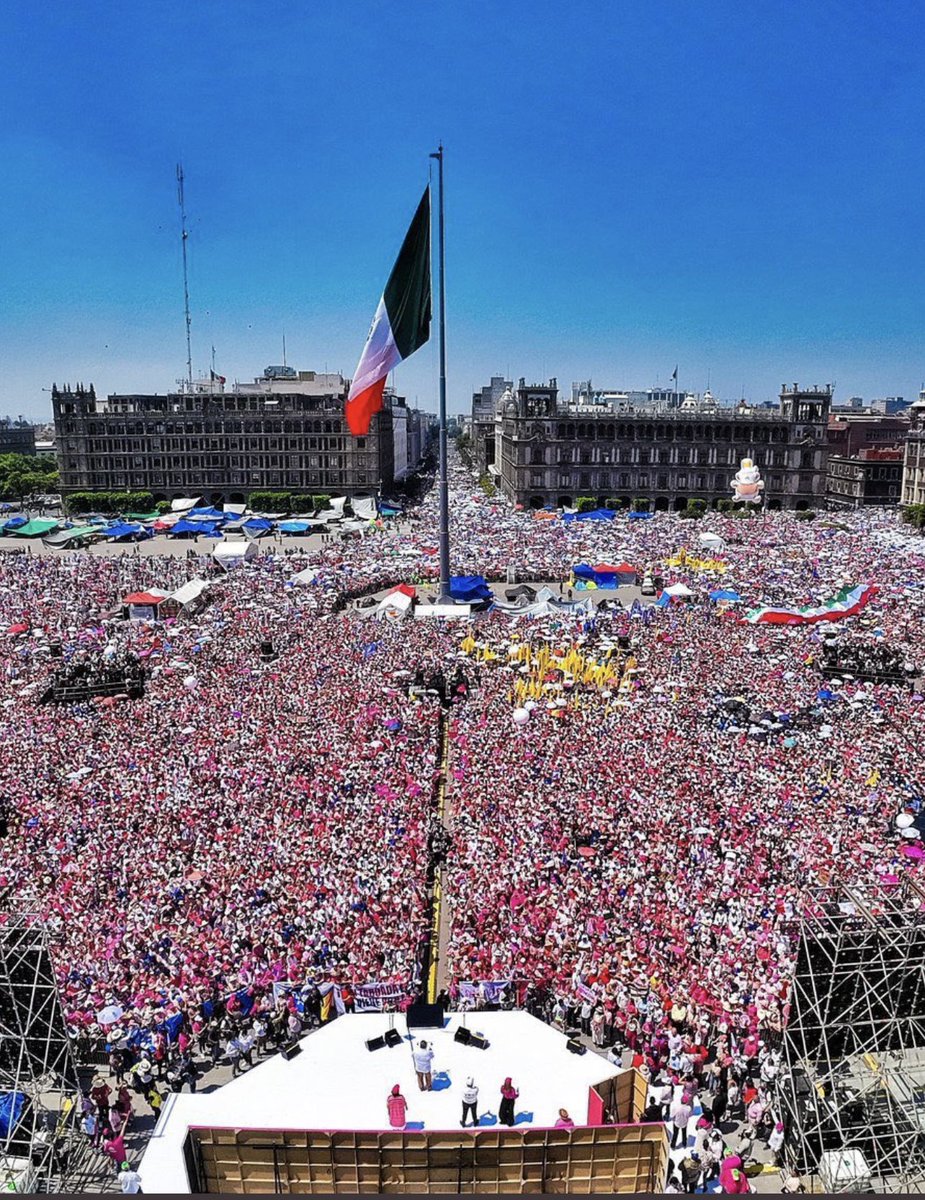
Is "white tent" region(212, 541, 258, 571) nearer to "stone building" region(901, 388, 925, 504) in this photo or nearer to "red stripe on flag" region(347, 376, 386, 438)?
"red stripe on flag" region(347, 376, 386, 438)

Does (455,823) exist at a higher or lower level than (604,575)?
lower

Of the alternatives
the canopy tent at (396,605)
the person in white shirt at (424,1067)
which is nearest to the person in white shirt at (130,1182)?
the person in white shirt at (424,1067)

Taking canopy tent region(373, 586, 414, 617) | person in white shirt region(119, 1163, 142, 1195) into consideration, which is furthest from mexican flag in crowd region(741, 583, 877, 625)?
person in white shirt region(119, 1163, 142, 1195)

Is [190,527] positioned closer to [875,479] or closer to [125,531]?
[125,531]

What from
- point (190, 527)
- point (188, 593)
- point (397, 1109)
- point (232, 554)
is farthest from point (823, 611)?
point (190, 527)

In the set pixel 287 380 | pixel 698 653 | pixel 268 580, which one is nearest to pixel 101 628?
pixel 268 580

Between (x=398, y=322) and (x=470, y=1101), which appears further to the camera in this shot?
(x=398, y=322)

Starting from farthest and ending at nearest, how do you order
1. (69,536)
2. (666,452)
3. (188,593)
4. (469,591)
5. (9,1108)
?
(666,452), (69,536), (188,593), (469,591), (9,1108)

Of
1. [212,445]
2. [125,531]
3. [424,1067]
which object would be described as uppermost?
[212,445]

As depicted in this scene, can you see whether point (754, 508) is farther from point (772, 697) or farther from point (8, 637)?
point (8, 637)
